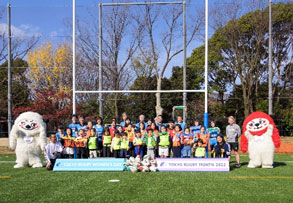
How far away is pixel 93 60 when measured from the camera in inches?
671

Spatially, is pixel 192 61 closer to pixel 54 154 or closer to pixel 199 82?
pixel 199 82

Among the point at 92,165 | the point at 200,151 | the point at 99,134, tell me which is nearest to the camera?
the point at 92,165

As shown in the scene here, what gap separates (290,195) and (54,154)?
5.30 m

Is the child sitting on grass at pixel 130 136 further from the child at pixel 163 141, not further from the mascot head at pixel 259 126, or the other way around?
the mascot head at pixel 259 126

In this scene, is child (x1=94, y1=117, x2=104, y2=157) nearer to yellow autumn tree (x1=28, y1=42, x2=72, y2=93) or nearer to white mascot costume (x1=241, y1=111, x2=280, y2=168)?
white mascot costume (x1=241, y1=111, x2=280, y2=168)

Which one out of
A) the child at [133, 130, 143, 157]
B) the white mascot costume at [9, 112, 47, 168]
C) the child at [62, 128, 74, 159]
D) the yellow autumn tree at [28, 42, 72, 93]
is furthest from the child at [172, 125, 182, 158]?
the yellow autumn tree at [28, 42, 72, 93]

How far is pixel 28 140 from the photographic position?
802cm

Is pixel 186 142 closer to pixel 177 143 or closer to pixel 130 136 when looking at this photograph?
pixel 177 143

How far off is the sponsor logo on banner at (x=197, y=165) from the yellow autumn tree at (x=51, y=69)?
46.7 ft

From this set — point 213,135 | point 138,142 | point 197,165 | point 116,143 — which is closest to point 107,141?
point 116,143

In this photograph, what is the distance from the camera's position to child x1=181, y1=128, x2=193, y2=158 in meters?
8.59

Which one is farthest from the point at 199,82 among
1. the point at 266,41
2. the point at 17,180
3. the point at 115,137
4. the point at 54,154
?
the point at 17,180

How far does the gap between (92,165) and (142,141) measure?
5.34 ft

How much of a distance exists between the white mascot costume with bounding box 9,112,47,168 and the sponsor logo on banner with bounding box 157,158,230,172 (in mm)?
2998
